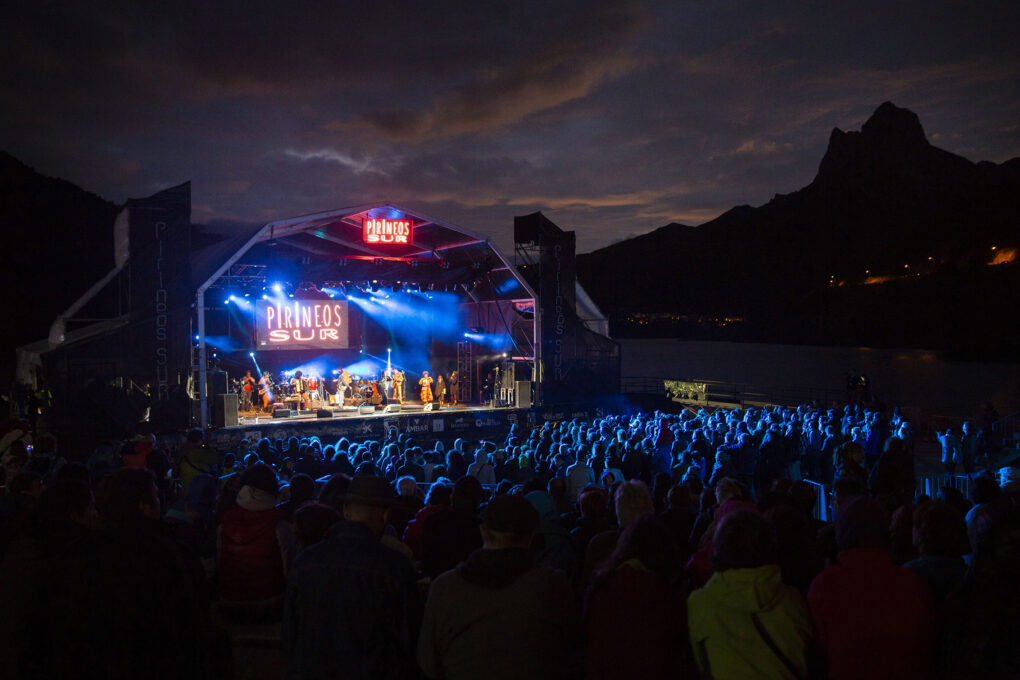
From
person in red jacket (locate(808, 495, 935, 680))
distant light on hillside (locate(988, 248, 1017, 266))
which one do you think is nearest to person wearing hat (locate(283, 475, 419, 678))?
person in red jacket (locate(808, 495, 935, 680))

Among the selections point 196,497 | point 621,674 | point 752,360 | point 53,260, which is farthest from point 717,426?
point 752,360

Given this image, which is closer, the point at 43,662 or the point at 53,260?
the point at 43,662

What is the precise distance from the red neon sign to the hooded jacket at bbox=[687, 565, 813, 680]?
16880 millimetres

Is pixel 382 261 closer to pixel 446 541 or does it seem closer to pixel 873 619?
pixel 446 541

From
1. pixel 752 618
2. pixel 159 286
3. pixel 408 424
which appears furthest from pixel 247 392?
pixel 752 618

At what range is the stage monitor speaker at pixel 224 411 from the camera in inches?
592

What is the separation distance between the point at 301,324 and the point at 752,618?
18.9m

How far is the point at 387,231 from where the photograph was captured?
18.3 metres

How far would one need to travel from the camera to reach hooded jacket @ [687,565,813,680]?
2.10 metres

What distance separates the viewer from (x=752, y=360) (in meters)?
69.6

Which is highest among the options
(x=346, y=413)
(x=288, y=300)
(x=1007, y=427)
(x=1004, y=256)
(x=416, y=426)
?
(x=1004, y=256)

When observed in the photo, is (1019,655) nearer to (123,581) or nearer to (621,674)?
(621,674)

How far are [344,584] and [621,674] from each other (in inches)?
38.6

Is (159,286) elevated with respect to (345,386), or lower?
elevated
